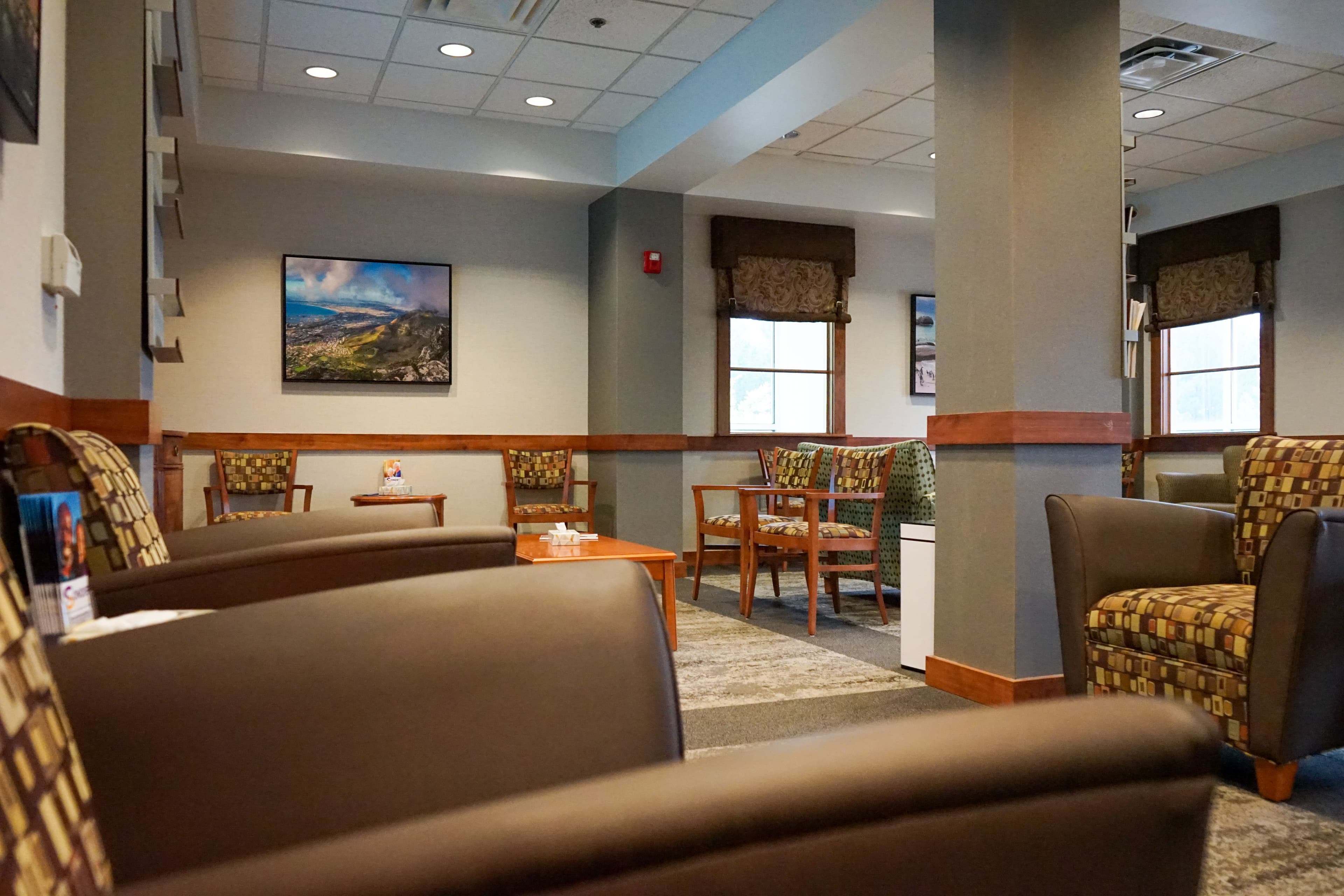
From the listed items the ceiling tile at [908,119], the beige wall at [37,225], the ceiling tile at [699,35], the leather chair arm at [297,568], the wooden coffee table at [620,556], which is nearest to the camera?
the leather chair arm at [297,568]

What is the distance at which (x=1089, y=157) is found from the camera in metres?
3.22

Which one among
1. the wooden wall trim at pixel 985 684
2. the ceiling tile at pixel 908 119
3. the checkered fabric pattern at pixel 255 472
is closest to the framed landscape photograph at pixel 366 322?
the checkered fabric pattern at pixel 255 472

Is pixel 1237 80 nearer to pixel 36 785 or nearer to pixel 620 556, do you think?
pixel 620 556

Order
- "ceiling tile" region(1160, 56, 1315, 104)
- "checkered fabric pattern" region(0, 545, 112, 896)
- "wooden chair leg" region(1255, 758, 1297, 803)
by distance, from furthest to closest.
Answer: "ceiling tile" region(1160, 56, 1315, 104), "wooden chair leg" region(1255, 758, 1297, 803), "checkered fabric pattern" region(0, 545, 112, 896)

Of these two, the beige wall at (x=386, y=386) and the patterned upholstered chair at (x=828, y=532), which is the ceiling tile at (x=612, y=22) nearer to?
the beige wall at (x=386, y=386)

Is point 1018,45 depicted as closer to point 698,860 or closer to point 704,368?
point 698,860

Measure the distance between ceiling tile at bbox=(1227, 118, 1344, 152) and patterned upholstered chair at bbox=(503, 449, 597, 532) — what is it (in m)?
4.88

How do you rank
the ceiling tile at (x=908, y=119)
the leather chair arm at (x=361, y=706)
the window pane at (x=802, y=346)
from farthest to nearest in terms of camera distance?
the window pane at (x=802, y=346), the ceiling tile at (x=908, y=119), the leather chair arm at (x=361, y=706)

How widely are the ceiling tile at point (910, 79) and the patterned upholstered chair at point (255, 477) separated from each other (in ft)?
13.7

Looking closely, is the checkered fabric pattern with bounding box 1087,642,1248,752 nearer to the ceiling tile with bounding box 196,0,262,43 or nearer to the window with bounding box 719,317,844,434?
the ceiling tile with bounding box 196,0,262,43

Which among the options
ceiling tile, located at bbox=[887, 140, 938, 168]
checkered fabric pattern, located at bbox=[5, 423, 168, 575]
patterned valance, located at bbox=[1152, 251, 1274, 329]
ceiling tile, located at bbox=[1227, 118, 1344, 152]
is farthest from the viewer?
patterned valance, located at bbox=[1152, 251, 1274, 329]

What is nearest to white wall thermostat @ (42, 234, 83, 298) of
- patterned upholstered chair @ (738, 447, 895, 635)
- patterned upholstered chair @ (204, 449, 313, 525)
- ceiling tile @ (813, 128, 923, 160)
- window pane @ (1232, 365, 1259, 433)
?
patterned upholstered chair @ (738, 447, 895, 635)

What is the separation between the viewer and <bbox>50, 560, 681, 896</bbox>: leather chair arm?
754 millimetres

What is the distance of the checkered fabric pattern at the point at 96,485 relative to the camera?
4.00 ft
